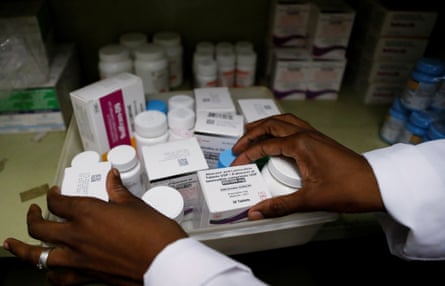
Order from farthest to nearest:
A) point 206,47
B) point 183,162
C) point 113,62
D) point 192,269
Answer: point 206,47
point 113,62
point 183,162
point 192,269

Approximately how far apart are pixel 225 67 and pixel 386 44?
0.40 metres

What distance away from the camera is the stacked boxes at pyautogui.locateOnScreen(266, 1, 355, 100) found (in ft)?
2.67

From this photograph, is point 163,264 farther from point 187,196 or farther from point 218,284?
point 187,196

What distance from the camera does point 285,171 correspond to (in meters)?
0.53

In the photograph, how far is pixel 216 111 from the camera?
70 cm

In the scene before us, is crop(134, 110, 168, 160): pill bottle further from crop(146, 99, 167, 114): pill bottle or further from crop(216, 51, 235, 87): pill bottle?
crop(216, 51, 235, 87): pill bottle

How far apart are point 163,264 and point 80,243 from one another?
0.11 metres

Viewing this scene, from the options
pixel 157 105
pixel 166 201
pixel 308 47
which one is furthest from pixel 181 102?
pixel 308 47

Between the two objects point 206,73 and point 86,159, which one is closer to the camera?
point 86,159

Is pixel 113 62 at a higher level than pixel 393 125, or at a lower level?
higher

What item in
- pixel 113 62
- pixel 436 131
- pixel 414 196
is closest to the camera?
pixel 414 196

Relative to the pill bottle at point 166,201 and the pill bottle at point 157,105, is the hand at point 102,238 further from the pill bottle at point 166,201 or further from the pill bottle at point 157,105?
the pill bottle at point 157,105

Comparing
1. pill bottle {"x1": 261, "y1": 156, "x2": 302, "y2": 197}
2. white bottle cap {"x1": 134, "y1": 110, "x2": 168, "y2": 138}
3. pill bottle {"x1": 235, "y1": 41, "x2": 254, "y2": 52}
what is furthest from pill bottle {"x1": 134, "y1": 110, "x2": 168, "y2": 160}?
pill bottle {"x1": 235, "y1": 41, "x2": 254, "y2": 52}

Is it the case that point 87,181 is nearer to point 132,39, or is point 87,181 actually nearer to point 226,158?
point 226,158
